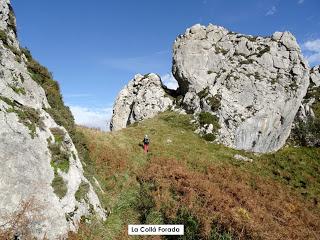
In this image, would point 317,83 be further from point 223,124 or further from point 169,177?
point 169,177

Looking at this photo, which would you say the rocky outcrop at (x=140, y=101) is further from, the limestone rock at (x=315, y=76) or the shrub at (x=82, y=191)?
the shrub at (x=82, y=191)

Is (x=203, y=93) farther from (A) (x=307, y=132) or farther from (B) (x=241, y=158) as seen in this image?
(B) (x=241, y=158)

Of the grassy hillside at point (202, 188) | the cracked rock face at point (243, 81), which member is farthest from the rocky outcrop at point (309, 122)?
the grassy hillside at point (202, 188)

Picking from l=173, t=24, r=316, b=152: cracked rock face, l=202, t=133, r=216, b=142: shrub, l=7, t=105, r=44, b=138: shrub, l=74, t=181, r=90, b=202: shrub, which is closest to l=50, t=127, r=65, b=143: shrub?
l=7, t=105, r=44, b=138: shrub

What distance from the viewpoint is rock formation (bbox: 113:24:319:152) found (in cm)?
4712

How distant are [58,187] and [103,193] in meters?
5.13

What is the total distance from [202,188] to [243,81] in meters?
30.8

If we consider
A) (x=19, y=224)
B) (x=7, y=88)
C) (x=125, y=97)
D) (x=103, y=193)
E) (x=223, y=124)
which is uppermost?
(x=125, y=97)

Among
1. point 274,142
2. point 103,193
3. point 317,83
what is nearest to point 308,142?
point 274,142

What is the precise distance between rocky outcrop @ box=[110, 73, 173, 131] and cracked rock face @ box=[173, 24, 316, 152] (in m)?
4.06

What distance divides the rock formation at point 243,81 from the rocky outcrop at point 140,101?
193 centimetres

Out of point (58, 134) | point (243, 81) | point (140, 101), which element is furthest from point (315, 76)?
point (58, 134)

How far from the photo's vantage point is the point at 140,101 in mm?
58156

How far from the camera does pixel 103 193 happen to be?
22.1 metres
